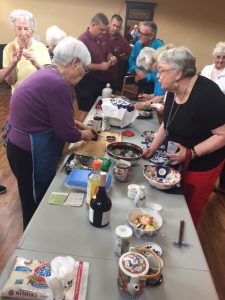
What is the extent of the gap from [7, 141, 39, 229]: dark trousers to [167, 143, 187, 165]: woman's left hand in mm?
814

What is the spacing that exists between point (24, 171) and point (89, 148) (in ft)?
1.42

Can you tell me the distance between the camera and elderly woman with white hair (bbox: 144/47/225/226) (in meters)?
1.50

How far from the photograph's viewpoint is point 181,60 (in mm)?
1498

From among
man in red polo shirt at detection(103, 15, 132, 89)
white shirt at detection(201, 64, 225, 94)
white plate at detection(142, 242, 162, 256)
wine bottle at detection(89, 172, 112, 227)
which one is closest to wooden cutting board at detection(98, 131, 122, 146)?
wine bottle at detection(89, 172, 112, 227)

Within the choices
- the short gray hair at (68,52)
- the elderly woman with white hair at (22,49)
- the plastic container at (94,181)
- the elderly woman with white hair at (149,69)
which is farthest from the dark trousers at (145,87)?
the plastic container at (94,181)

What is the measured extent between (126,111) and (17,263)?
152 cm

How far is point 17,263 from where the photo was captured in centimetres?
96

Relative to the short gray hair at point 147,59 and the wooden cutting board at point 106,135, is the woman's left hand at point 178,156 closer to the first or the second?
the wooden cutting board at point 106,135

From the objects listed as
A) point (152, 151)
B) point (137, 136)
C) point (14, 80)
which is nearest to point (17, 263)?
point (152, 151)

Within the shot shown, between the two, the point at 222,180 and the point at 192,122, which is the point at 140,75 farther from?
the point at 192,122

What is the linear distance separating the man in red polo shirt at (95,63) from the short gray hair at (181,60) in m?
1.63

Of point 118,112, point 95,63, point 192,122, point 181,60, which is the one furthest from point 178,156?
point 95,63

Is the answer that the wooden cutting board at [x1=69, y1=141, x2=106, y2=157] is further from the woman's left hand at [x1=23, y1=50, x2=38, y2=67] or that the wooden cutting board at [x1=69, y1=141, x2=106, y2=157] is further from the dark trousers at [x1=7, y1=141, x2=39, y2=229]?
the woman's left hand at [x1=23, y1=50, x2=38, y2=67]

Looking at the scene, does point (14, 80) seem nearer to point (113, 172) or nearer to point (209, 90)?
point (113, 172)
